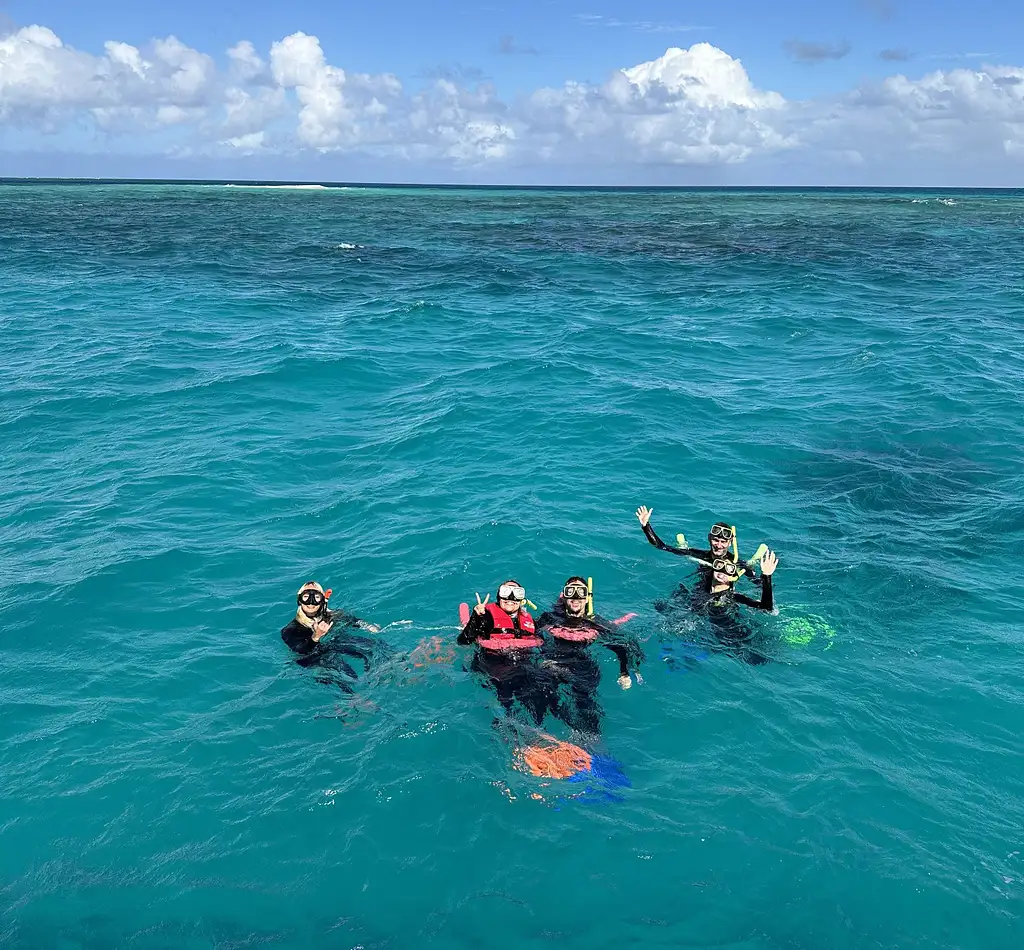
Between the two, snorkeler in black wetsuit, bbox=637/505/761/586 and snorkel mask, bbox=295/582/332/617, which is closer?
snorkel mask, bbox=295/582/332/617

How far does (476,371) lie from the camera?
3036 cm

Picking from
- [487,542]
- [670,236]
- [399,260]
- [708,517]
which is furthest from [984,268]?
[487,542]

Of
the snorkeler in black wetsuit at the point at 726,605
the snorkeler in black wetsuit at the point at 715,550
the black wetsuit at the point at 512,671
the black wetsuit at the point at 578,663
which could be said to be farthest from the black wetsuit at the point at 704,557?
the black wetsuit at the point at 512,671

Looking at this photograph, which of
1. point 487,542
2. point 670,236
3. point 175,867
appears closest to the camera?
point 175,867

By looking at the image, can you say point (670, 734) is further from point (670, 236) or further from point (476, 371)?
point (670, 236)

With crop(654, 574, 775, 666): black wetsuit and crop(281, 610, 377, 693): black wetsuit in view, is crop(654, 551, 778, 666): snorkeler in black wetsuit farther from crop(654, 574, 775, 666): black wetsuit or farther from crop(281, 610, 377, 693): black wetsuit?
crop(281, 610, 377, 693): black wetsuit

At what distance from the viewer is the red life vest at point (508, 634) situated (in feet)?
42.0

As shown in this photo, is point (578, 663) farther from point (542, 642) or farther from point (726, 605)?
point (726, 605)

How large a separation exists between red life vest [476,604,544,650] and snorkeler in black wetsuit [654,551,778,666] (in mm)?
Answer: 3308

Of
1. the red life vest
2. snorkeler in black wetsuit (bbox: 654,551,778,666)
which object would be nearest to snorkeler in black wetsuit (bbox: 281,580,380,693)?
the red life vest

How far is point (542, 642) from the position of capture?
13.1 metres

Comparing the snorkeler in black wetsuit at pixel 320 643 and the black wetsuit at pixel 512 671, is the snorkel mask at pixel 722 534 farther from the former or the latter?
the snorkeler in black wetsuit at pixel 320 643

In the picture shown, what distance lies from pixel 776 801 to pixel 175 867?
784 centimetres

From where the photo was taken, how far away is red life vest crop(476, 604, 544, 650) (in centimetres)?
1280
